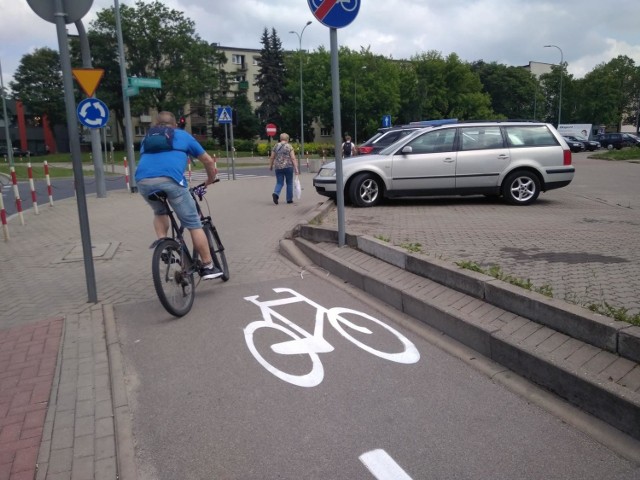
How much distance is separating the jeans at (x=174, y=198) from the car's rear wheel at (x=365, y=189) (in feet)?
18.2

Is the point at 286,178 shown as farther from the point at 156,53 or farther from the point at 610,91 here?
the point at 610,91

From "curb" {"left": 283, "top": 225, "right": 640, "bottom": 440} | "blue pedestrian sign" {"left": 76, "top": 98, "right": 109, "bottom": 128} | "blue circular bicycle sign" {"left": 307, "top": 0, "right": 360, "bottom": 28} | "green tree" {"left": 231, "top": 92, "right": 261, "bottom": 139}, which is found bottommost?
"curb" {"left": 283, "top": 225, "right": 640, "bottom": 440}

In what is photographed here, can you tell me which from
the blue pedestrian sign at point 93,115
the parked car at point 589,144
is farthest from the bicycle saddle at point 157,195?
the parked car at point 589,144

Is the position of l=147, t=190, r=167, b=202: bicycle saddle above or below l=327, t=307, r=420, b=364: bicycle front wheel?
above

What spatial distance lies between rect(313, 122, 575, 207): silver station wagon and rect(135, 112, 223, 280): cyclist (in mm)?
5651

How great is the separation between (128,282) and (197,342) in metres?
2.35

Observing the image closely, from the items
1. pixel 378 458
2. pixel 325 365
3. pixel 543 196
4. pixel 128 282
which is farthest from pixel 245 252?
pixel 543 196

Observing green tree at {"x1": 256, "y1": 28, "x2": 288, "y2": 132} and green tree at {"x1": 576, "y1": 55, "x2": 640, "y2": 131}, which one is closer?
green tree at {"x1": 256, "y1": 28, "x2": 288, "y2": 132}

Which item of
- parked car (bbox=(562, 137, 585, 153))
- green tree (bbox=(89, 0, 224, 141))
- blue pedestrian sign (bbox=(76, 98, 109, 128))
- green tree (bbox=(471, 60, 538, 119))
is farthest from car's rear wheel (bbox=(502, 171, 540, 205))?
green tree (bbox=(471, 60, 538, 119))

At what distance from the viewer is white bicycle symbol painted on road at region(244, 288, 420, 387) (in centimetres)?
390

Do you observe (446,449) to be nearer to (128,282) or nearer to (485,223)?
(128,282)

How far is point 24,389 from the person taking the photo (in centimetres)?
368

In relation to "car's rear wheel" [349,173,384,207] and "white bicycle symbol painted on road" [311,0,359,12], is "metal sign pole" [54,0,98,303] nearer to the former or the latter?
"white bicycle symbol painted on road" [311,0,359,12]

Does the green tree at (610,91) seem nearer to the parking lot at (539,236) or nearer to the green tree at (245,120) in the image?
the green tree at (245,120)
